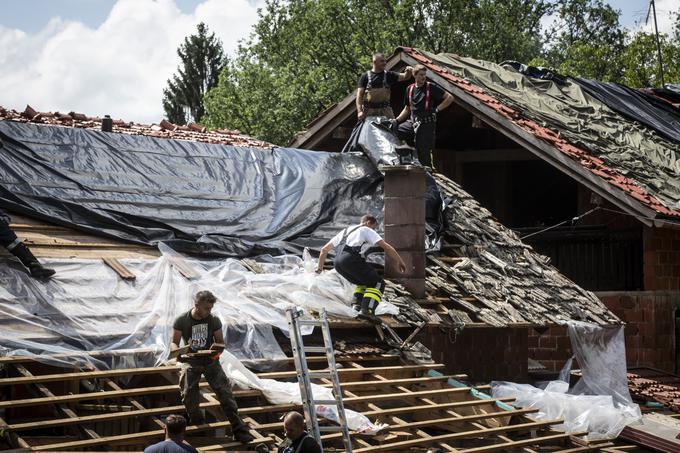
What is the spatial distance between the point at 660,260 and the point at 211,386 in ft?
37.6

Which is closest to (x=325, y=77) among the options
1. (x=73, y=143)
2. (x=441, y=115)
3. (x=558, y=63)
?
(x=558, y=63)

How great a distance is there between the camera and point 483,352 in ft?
53.4

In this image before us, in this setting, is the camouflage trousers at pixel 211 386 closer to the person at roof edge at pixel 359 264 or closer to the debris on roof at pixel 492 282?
the person at roof edge at pixel 359 264

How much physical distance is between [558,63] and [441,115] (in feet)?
82.2

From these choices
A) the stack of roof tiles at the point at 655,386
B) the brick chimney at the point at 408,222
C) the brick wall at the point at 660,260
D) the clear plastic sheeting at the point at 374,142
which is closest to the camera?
the brick chimney at the point at 408,222

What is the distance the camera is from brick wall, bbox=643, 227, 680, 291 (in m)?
18.8

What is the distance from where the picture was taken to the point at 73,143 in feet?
47.9

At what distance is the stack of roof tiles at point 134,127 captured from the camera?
58.3 ft

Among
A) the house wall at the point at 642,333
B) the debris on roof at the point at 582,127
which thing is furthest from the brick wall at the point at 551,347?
the debris on roof at the point at 582,127

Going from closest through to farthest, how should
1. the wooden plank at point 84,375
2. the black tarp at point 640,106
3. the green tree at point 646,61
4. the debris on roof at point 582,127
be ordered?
the wooden plank at point 84,375
the debris on roof at point 582,127
the black tarp at point 640,106
the green tree at point 646,61

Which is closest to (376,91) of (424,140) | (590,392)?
(424,140)

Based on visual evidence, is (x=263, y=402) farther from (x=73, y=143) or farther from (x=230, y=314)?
(x=73, y=143)

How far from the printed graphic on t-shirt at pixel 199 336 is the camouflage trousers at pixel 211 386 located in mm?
184

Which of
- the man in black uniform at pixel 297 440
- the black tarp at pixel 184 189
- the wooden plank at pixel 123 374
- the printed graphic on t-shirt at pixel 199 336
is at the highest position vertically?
the black tarp at pixel 184 189
